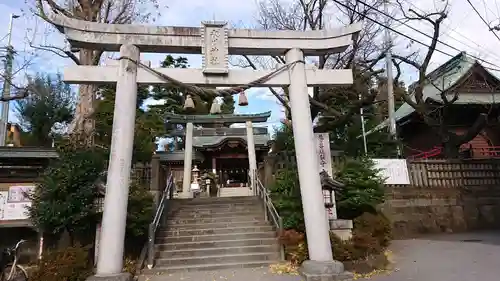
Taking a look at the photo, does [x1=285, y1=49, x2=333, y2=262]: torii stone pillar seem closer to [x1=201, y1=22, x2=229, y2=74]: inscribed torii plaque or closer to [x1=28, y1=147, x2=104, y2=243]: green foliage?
[x1=201, y1=22, x2=229, y2=74]: inscribed torii plaque

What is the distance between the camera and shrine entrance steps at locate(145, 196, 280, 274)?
30.2ft

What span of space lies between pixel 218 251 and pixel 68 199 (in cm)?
408

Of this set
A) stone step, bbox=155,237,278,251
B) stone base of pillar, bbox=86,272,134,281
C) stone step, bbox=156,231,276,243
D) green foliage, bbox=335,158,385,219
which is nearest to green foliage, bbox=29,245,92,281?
stone base of pillar, bbox=86,272,134,281

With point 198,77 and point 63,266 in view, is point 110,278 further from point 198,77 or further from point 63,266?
point 198,77

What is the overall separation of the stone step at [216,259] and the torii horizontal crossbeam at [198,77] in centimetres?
457

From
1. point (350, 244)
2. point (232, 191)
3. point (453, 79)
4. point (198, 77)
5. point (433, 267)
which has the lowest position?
point (433, 267)

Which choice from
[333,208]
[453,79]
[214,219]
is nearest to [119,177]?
[214,219]

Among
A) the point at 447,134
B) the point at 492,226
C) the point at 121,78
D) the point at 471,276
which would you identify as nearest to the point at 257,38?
the point at 121,78

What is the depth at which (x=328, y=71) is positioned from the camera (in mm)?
8680

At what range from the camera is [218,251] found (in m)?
9.72

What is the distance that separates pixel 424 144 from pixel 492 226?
7.05 m

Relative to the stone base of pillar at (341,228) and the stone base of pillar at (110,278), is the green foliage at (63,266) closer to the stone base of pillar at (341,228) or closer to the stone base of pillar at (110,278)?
the stone base of pillar at (110,278)

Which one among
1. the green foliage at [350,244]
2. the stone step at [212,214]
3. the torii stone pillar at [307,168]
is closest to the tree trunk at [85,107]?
the stone step at [212,214]

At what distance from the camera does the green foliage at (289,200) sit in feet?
30.4
